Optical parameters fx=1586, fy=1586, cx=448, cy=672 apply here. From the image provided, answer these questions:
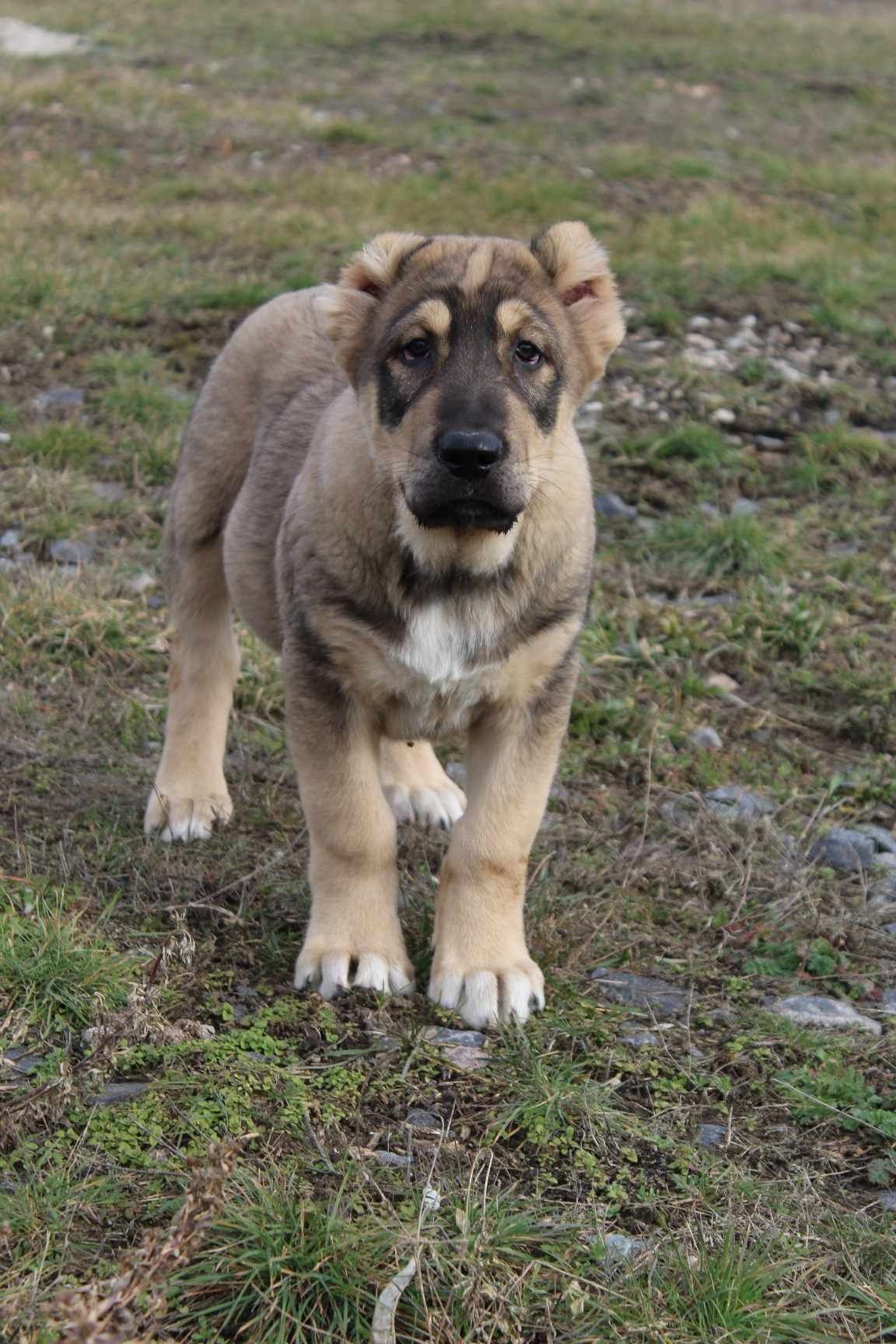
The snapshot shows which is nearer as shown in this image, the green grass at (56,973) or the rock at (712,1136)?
the rock at (712,1136)

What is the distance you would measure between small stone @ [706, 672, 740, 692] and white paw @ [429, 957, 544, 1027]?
229 centimetres

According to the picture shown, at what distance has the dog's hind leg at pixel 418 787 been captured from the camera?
18.1 ft

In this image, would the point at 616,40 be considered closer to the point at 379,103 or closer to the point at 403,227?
the point at 379,103

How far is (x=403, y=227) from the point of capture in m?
10.4

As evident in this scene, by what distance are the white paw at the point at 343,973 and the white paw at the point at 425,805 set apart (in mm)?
1235

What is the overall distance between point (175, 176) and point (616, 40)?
857cm

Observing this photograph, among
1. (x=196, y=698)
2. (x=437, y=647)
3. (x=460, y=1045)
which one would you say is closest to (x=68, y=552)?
(x=196, y=698)

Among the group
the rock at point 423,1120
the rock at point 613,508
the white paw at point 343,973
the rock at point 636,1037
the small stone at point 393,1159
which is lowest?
the rock at point 613,508

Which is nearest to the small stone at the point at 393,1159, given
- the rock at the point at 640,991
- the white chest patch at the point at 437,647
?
the rock at the point at 640,991

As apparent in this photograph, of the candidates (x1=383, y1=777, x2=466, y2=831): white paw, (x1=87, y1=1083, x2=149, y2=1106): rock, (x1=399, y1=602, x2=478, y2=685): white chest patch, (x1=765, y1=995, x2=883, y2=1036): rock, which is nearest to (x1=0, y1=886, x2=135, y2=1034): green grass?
(x1=87, y1=1083, x2=149, y2=1106): rock

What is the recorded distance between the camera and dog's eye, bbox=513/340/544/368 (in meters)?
4.17

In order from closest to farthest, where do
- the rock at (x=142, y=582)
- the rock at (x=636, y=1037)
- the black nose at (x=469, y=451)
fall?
the black nose at (x=469, y=451), the rock at (x=636, y=1037), the rock at (x=142, y=582)

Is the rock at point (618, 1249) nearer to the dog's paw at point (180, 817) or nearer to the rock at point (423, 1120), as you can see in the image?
the rock at point (423, 1120)

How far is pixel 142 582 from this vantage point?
6.75 meters
